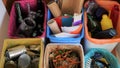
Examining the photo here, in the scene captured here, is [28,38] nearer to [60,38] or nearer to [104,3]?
[60,38]

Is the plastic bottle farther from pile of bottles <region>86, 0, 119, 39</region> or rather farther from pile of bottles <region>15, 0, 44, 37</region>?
pile of bottles <region>15, 0, 44, 37</region>

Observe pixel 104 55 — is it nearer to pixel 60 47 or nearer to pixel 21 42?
pixel 60 47

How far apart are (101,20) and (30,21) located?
44 centimetres

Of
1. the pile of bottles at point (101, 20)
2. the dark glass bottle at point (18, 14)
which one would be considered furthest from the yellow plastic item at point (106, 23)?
the dark glass bottle at point (18, 14)

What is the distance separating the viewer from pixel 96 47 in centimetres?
118

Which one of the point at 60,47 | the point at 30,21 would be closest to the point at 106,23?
the point at 60,47

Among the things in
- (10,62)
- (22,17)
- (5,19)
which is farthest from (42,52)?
(5,19)

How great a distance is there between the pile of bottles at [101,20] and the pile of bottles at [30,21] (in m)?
0.31

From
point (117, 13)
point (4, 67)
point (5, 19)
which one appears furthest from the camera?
point (5, 19)

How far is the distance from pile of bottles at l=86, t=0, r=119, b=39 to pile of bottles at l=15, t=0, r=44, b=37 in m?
0.31

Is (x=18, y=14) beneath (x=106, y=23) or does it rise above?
above

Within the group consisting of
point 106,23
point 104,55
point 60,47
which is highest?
point 106,23

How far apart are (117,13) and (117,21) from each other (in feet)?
0.16

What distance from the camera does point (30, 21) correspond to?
1.16 metres
